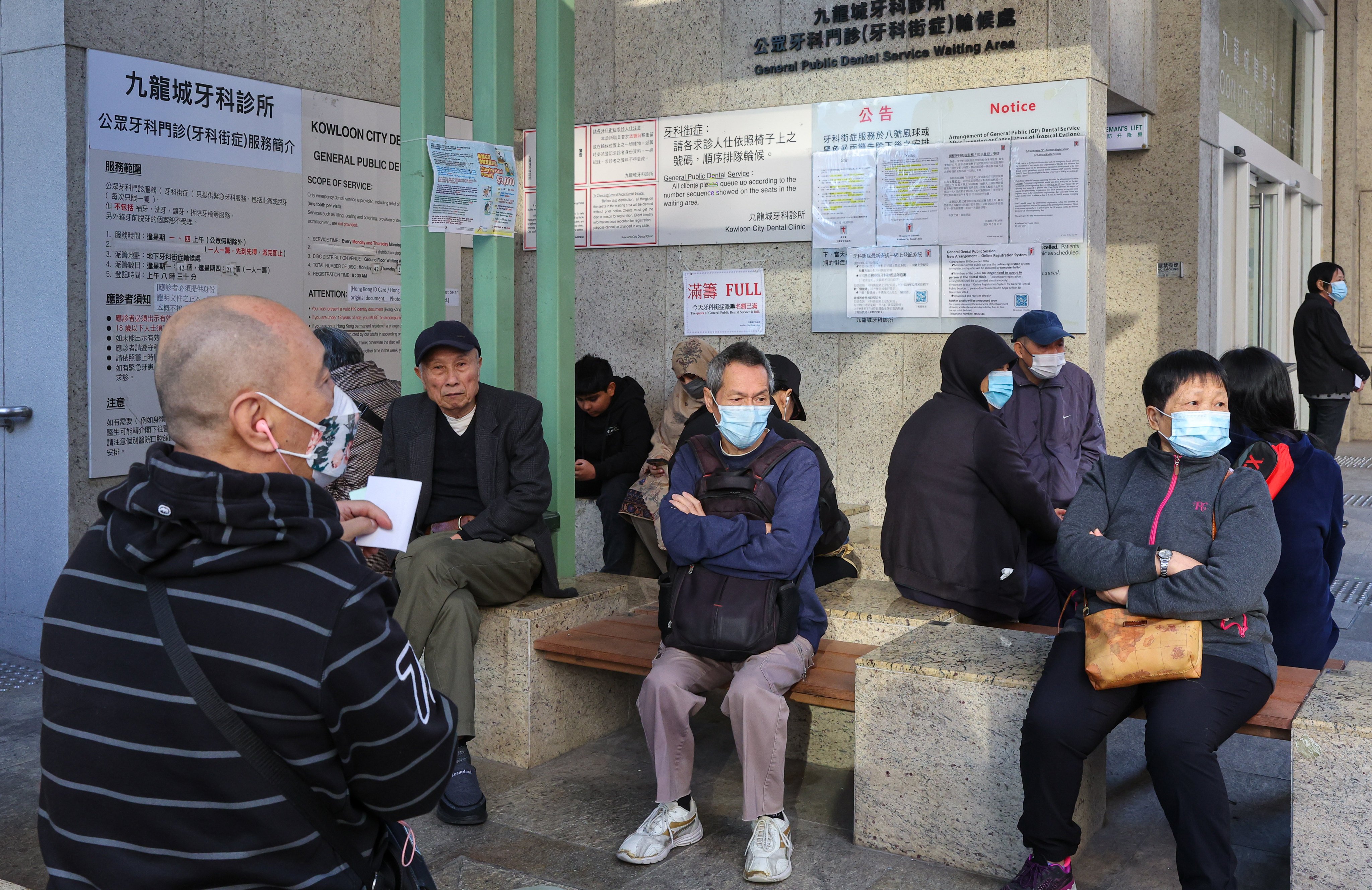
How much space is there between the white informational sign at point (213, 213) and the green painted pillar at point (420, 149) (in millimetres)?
1697

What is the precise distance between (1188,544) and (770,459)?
49.9 inches

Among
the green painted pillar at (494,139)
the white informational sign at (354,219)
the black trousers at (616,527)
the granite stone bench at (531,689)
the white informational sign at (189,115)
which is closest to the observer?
the granite stone bench at (531,689)

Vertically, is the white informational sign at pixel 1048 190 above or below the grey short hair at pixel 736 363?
above

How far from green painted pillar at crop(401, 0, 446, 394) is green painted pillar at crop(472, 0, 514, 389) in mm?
164

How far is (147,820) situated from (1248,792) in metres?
3.53

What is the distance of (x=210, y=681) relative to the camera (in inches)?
59.4

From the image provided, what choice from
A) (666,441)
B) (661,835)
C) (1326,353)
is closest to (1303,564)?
(661,835)

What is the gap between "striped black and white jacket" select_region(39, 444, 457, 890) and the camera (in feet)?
4.98

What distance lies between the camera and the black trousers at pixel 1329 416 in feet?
34.9

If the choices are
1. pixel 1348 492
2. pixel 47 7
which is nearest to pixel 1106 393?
pixel 1348 492

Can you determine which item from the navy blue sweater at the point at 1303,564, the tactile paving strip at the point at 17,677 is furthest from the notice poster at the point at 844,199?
the tactile paving strip at the point at 17,677

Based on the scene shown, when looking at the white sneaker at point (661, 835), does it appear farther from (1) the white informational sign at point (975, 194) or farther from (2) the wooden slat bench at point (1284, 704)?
(1) the white informational sign at point (975, 194)

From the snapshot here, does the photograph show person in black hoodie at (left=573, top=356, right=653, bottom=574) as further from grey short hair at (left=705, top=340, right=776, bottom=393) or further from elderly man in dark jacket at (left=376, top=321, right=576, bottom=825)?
grey short hair at (left=705, top=340, right=776, bottom=393)

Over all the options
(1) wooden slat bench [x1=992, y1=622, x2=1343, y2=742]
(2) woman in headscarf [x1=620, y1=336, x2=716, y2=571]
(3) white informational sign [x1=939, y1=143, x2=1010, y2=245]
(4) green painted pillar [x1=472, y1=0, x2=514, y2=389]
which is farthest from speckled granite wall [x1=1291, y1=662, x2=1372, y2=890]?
(3) white informational sign [x1=939, y1=143, x2=1010, y2=245]
